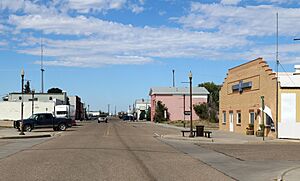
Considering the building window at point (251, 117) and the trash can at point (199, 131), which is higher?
the building window at point (251, 117)

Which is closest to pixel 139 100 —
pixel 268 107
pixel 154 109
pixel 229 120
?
pixel 154 109

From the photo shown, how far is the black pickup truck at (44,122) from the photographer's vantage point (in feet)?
163

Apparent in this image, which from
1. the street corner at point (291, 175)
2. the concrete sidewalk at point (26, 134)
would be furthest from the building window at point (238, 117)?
the street corner at point (291, 175)

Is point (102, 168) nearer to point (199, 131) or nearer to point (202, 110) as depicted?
point (199, 131)

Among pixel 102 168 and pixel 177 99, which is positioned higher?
pixel 177 99

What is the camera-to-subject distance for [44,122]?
5078 centimetres

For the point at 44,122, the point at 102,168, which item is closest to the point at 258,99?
the point at 44,122

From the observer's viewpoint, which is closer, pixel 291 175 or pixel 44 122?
pixel 291 175

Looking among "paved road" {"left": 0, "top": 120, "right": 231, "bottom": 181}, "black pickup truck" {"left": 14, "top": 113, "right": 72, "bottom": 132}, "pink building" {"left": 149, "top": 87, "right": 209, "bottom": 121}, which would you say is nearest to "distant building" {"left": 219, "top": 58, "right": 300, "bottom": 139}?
"black pickup truck" {"left": 14, "top": 113, "right": 72, "bottom": 132}

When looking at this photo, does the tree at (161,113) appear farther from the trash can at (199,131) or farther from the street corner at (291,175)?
the street corner at (291,175)

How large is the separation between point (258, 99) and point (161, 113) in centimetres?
6337

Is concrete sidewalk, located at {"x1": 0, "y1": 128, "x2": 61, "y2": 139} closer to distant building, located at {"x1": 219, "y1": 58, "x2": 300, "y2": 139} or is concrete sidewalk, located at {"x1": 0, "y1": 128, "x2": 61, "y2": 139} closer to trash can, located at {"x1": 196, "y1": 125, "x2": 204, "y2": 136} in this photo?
trash can, located at {"x1": 196, "y1": 125, "x2": 204, "y2": 136}

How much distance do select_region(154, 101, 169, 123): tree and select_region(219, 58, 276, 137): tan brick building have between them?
48.2 m

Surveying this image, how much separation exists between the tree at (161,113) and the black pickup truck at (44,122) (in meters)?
53.1
